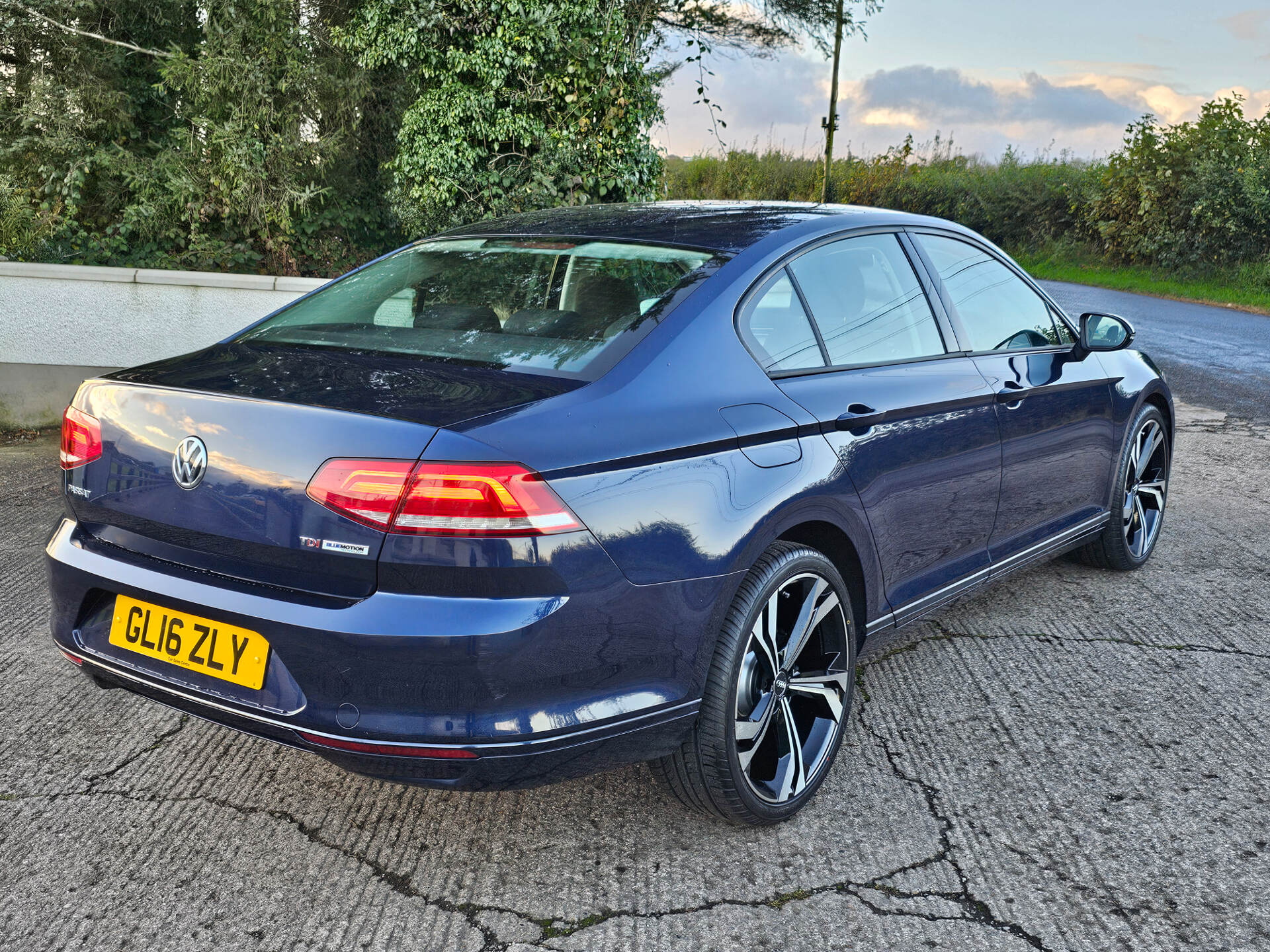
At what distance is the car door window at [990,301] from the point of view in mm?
3699

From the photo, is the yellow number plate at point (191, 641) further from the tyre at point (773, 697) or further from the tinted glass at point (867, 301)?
the tinted glass at point (867, 301)

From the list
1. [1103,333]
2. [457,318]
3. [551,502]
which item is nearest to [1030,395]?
[1103,333]

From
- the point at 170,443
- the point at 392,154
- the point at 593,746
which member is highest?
the point at 392,154

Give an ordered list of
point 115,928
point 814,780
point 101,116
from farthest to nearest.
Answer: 1. point 101,116
2. point 814,780
3. point 115,928

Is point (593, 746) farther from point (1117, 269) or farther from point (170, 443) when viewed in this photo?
point (1117, 269)

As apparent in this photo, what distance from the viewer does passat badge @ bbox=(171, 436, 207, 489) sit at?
7.63 feet

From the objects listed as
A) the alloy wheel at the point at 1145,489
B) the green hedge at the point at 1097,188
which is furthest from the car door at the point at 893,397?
the green hedge at the point at 1097,188

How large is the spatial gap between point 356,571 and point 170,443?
57cm

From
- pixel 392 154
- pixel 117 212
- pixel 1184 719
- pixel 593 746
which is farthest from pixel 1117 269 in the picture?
pixel 593 746

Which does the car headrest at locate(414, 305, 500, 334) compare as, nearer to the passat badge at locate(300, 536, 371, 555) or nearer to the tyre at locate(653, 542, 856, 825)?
the passat badge at locate(300, 536, 371, 555)

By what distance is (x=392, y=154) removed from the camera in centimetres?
1055

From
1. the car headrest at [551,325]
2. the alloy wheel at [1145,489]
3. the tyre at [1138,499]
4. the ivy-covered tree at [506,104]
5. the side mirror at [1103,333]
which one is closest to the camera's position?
the car headrest at [551,325]

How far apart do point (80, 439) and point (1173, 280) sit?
1010 inches

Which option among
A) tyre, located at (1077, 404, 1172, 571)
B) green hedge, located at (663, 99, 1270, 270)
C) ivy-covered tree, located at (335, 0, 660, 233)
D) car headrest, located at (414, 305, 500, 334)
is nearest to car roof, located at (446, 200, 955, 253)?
car headrest, located at (414, 305, 500, 334)
